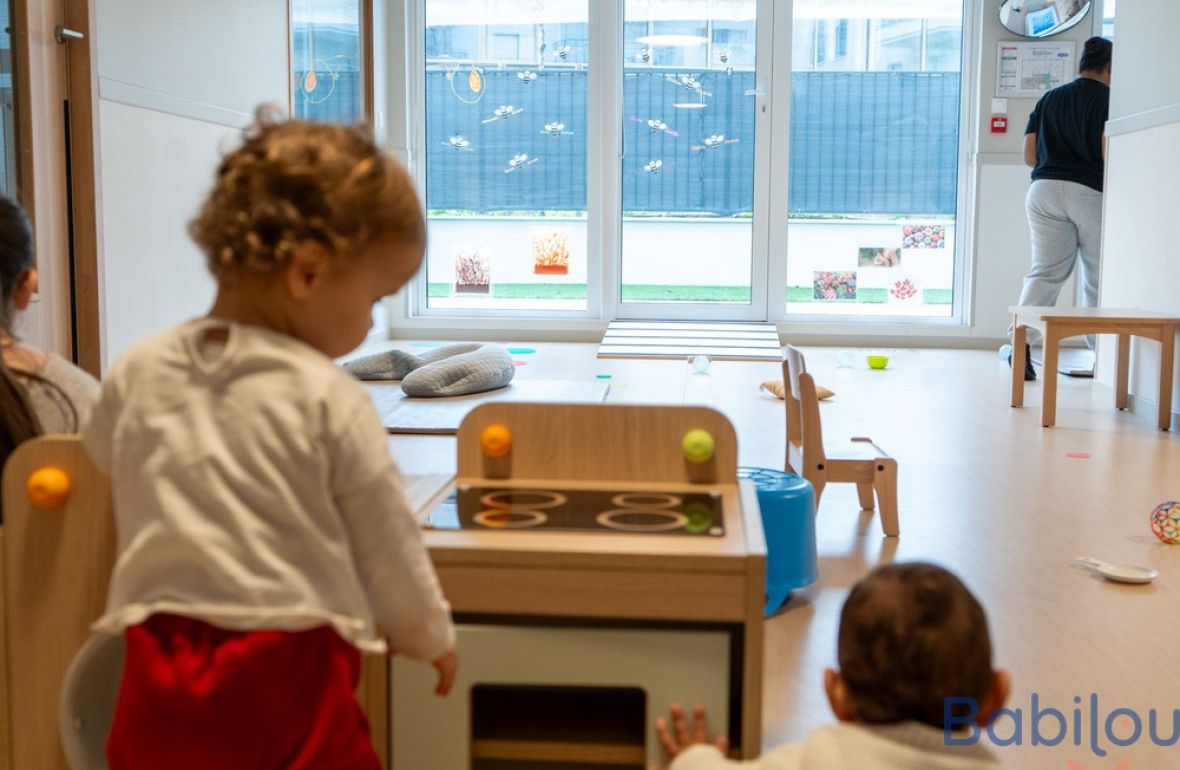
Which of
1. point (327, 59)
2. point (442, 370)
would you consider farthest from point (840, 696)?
point (327, 59)

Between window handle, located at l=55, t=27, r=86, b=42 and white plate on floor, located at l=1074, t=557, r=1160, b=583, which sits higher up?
window handle, located at l=55, t=27, r=86, b=42

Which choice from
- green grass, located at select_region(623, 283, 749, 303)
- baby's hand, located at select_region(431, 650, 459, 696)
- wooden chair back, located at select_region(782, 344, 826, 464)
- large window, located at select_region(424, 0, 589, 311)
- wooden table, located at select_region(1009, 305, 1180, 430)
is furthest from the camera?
green grass, located at select_region(623, 283, 749, 303)

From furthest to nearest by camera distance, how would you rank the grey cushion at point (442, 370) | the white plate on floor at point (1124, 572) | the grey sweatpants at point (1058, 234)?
the grey sweatpants at point (1058, 234)
the grey cushion at point (442, 370)
the white plate on floor at point (1124, 572)

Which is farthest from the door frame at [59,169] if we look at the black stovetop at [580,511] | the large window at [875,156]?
the large window at [875,156]

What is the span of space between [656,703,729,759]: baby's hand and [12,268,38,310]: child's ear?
935mm

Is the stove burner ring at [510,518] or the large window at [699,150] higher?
the large window at [699,150]

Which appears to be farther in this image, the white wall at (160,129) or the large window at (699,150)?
the large window at (699,150)

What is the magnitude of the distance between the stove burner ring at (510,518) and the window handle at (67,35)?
9.45 feet

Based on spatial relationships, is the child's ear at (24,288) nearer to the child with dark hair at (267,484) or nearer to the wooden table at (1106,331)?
the child with dark hair at (267,484)

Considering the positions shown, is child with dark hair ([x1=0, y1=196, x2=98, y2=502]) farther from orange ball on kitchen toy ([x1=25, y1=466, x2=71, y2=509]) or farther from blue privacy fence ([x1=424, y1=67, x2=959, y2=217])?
blue privacy fence ([x1=424, y1=67, x2=959, y2=217])

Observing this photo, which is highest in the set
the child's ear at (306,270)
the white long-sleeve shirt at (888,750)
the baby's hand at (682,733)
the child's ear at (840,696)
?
the child's ear at (306,270)

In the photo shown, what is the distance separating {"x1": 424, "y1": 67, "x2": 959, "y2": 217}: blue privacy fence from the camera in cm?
737

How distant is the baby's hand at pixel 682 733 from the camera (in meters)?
1.38

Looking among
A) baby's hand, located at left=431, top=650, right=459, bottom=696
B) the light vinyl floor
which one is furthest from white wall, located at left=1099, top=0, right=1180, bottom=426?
baby's hand, located at left=431, top=650, right=459, bottom=696
